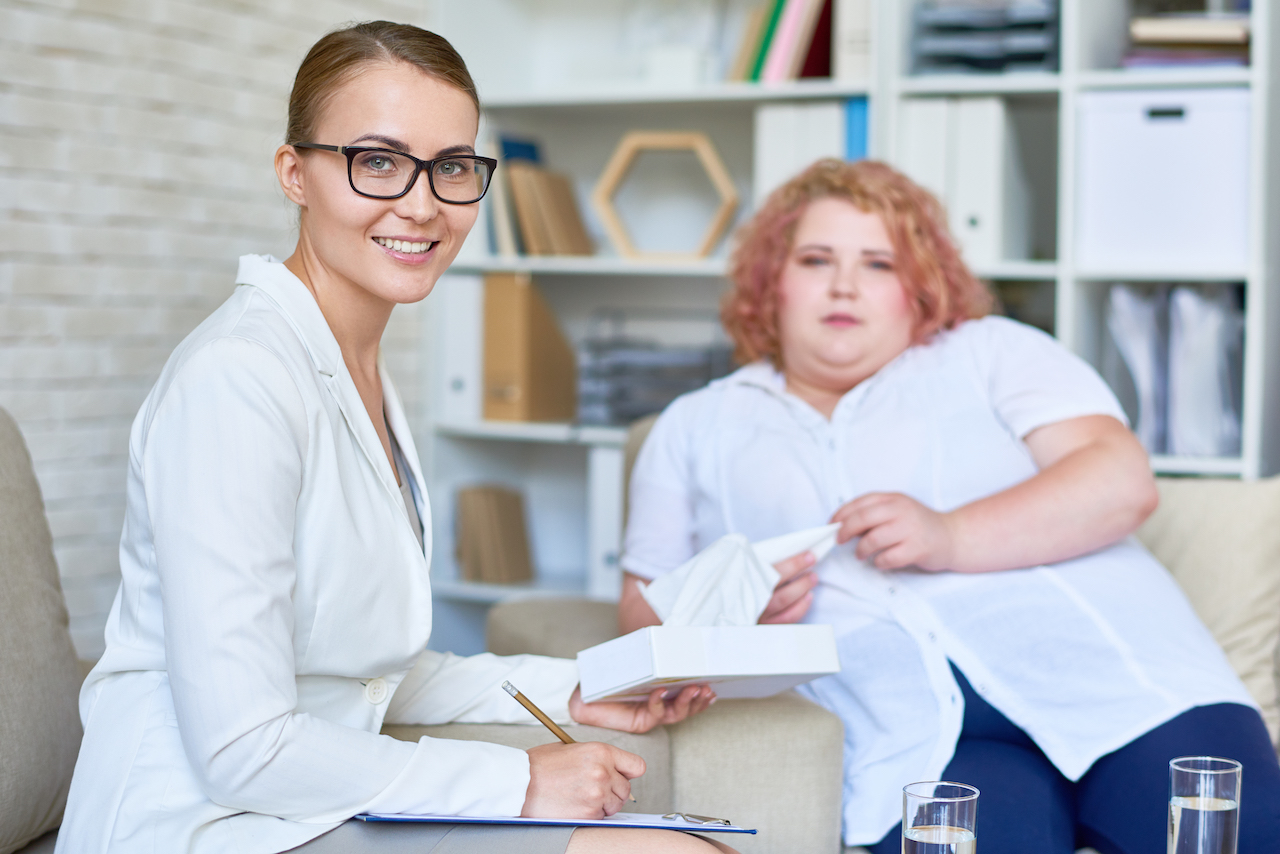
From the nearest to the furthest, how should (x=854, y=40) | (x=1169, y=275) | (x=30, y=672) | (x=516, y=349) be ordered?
(x=30, y=672)
(x=1169, y=275)
(x=854, y=40)
(x=516, y=349)

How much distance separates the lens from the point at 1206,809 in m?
0.95

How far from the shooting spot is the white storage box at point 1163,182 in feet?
7.78

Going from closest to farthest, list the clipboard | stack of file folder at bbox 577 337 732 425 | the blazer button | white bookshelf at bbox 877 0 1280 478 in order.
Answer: the clipboard < the blazer button < white bookshelf at bbox 877 0 1280 478 < stack of file folder at bbox 577 337 732 425

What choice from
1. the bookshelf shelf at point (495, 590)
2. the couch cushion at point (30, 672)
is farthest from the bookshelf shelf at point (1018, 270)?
the couch cushion at point (30, 672)

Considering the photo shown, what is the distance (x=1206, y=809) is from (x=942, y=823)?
0.73 ft

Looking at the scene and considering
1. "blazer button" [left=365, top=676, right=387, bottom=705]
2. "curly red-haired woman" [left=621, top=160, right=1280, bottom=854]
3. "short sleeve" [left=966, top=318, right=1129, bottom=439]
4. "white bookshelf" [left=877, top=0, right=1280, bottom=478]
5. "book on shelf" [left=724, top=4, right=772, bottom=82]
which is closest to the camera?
"blazer button" [left=365, top=676, right=387, bottom=705]

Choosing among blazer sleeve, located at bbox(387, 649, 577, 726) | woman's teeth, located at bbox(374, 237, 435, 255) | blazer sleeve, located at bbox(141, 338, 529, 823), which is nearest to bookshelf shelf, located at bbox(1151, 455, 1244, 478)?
blazer sleeve, located at bbox(387, 649, 577, 726)

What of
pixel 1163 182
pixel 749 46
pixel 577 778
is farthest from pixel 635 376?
pixel 577 778

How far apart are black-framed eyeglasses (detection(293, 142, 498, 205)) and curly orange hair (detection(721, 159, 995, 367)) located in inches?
31.9

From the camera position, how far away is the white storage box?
7.78 feet

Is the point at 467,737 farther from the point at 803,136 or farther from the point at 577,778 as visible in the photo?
the point at 803,136

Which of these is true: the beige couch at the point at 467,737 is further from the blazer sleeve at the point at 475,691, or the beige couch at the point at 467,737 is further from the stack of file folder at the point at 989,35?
the stack of file folder at the point at 989,35

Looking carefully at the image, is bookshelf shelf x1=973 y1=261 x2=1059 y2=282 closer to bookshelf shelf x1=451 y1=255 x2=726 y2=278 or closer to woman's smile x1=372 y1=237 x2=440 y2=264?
bookshelf shelf x1=451 y1=255 x2=726 y2=278

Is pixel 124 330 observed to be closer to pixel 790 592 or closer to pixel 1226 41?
pixel 790 592
